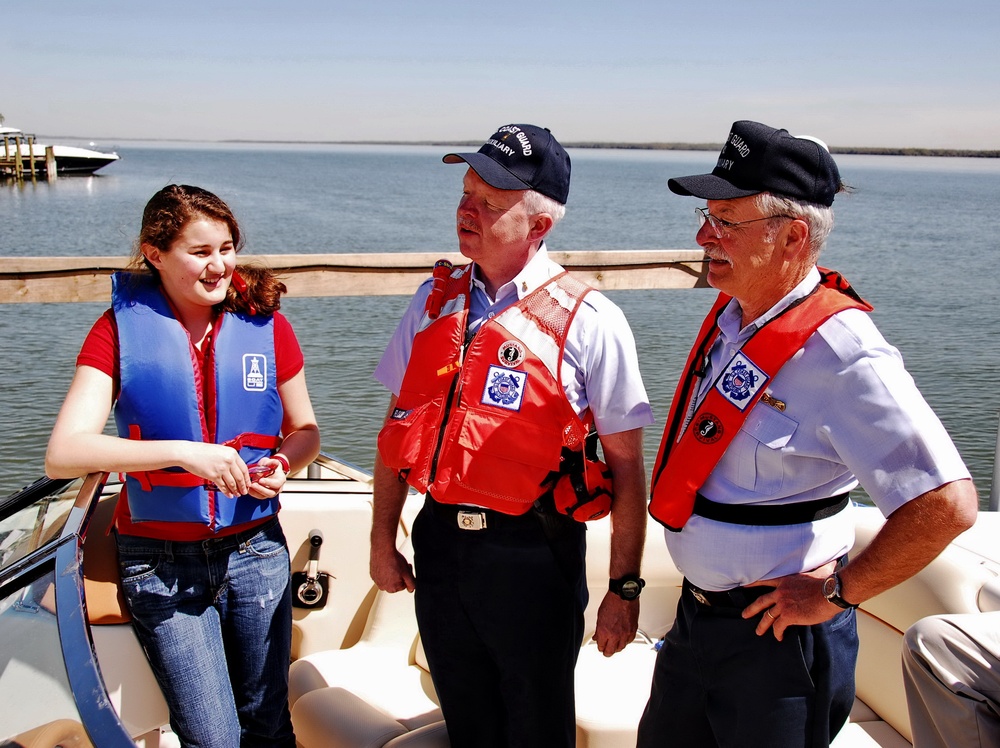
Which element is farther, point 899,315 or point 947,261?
point 947,261

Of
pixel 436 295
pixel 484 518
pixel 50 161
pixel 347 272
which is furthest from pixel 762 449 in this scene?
pixel 50 161

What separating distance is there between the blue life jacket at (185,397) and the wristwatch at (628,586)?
2.67 ft

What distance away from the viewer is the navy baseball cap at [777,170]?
1.67 meters

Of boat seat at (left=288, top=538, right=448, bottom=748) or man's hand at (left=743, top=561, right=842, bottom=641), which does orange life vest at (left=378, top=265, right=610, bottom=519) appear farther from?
boat seat at (left=288, top=538, right=448, bottom=748)

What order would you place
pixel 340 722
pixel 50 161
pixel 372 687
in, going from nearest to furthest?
1. pixel 340 722
2. pixel 372 687
3. pixel 50 161

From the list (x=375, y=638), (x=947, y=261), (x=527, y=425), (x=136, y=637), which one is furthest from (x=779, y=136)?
(x=947, y=261)

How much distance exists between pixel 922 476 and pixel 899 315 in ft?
49.3

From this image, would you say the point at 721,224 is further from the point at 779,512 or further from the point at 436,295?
the point at 436,295

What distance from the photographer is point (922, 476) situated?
1.50 m

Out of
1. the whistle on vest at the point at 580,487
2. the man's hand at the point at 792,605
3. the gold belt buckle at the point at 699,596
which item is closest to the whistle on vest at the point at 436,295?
the whistle on vest at the point at 580,487

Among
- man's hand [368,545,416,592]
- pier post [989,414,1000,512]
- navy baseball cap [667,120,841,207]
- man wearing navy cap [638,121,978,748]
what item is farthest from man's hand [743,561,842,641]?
pier post [989,414,1000,512]

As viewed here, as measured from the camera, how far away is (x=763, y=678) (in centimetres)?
172

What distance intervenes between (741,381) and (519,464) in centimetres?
49

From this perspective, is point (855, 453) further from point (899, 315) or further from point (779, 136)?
point (899, 315)
